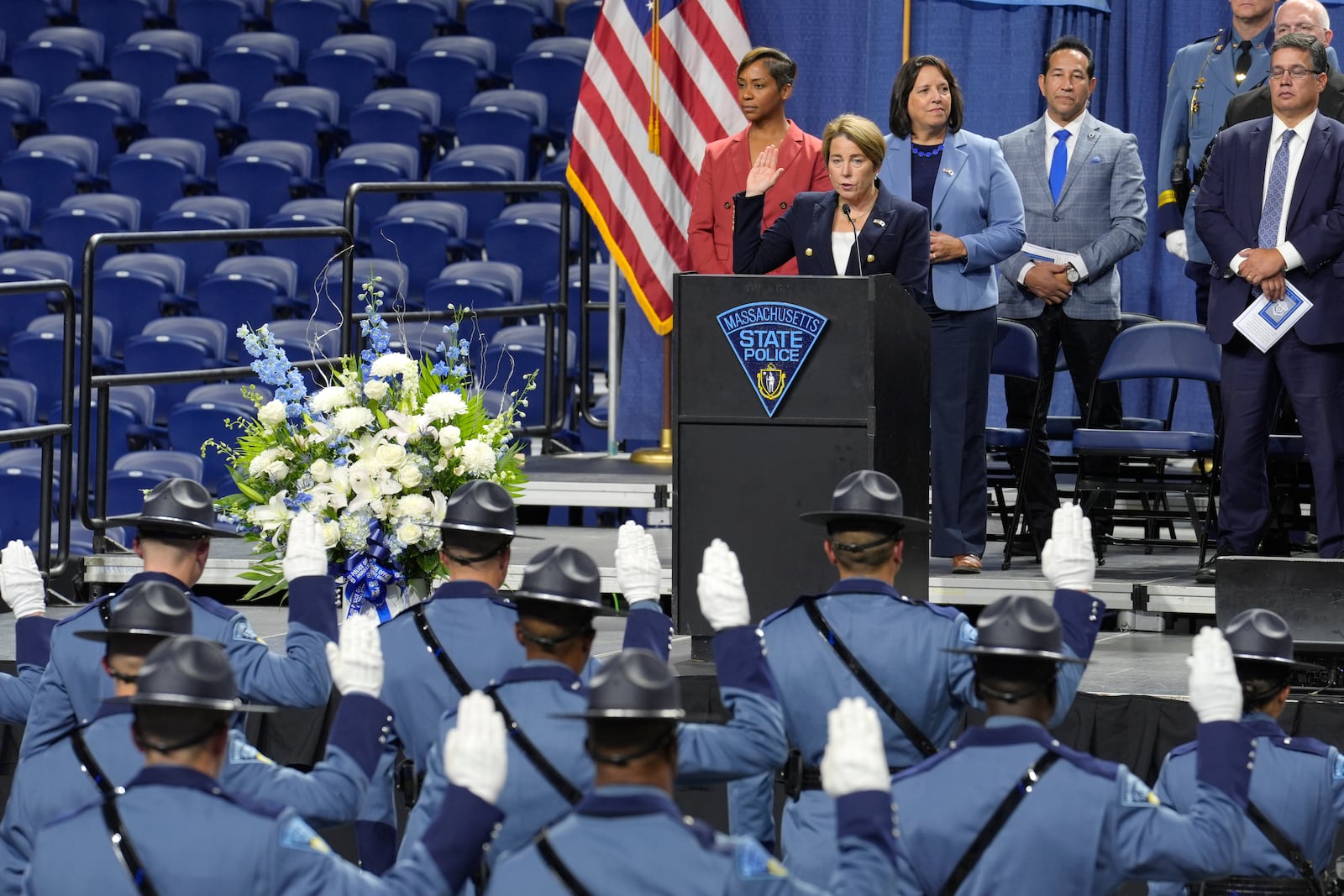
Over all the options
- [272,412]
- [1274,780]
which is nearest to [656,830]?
[1274,780]

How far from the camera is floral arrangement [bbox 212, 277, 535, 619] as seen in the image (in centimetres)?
559

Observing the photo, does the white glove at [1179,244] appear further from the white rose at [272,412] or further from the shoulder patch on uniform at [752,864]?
the shoulder patch on uniform at [752,864]

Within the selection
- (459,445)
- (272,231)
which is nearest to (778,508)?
(459,445)

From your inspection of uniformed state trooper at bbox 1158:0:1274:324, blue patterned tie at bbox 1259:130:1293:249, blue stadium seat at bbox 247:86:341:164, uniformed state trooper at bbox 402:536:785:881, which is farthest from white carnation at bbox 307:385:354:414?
blue stadium seat at bbox 247:86:341:164

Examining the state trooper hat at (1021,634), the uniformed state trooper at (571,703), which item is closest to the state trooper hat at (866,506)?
the uniformed state trooper at (571,703)

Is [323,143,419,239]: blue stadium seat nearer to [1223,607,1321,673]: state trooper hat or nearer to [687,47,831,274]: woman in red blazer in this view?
[687,47,831,274]: woman in red blazer

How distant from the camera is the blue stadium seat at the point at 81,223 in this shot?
11812 millimetres

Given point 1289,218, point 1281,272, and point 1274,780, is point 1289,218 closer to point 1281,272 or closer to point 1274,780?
point 1281,272

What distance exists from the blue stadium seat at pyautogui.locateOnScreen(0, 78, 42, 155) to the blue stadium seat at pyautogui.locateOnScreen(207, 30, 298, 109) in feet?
4.03

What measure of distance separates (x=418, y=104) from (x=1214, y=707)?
955 centimetres

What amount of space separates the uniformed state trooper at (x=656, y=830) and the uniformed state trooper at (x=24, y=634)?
2.22 m

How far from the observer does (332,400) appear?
5645mm

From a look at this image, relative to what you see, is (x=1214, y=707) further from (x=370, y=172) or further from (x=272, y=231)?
(x=370, y=172)

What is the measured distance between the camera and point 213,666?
3246mm
